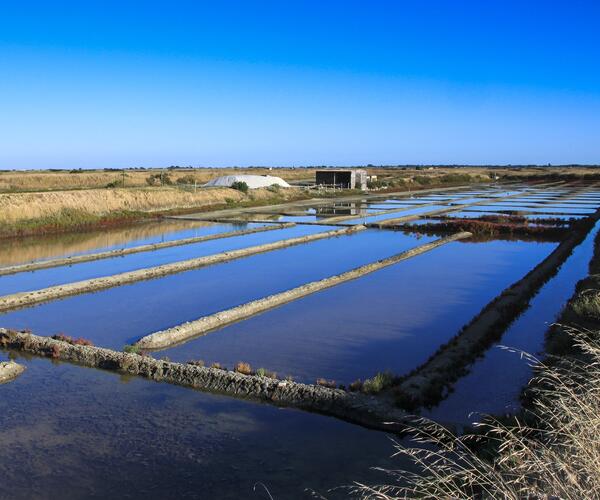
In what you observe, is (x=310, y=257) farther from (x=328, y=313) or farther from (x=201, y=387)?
(x=201, y=387)

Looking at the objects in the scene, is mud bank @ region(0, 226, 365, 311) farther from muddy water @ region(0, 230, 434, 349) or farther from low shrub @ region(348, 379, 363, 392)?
low shrub @ region(348, 379, 363, 392)

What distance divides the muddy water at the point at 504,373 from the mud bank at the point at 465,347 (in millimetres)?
127

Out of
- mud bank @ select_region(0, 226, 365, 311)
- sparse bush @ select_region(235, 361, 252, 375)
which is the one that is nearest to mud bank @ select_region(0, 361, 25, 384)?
sparse bush @ select_region(235, 361, 252, 375)

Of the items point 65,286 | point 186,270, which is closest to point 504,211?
point 186,270

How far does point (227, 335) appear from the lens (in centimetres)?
938

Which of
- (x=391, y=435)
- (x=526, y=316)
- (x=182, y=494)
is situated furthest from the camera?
(x=526, y=316)

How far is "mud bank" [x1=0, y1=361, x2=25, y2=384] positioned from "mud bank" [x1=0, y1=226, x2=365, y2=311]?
3.66 metres

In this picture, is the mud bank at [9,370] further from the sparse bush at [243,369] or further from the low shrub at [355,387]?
the low shrub at [355,387]

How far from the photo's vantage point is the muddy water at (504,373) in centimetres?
644

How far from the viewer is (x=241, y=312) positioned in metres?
10.5

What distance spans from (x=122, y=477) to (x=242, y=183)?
116 ft

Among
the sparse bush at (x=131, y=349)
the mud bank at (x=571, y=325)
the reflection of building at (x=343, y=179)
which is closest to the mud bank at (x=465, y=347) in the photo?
the mud bank at (x=571, y=325)

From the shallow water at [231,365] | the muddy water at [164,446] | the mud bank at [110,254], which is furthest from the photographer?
the mud bank at [110,254]

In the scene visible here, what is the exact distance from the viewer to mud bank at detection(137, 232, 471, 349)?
8.86 metres
